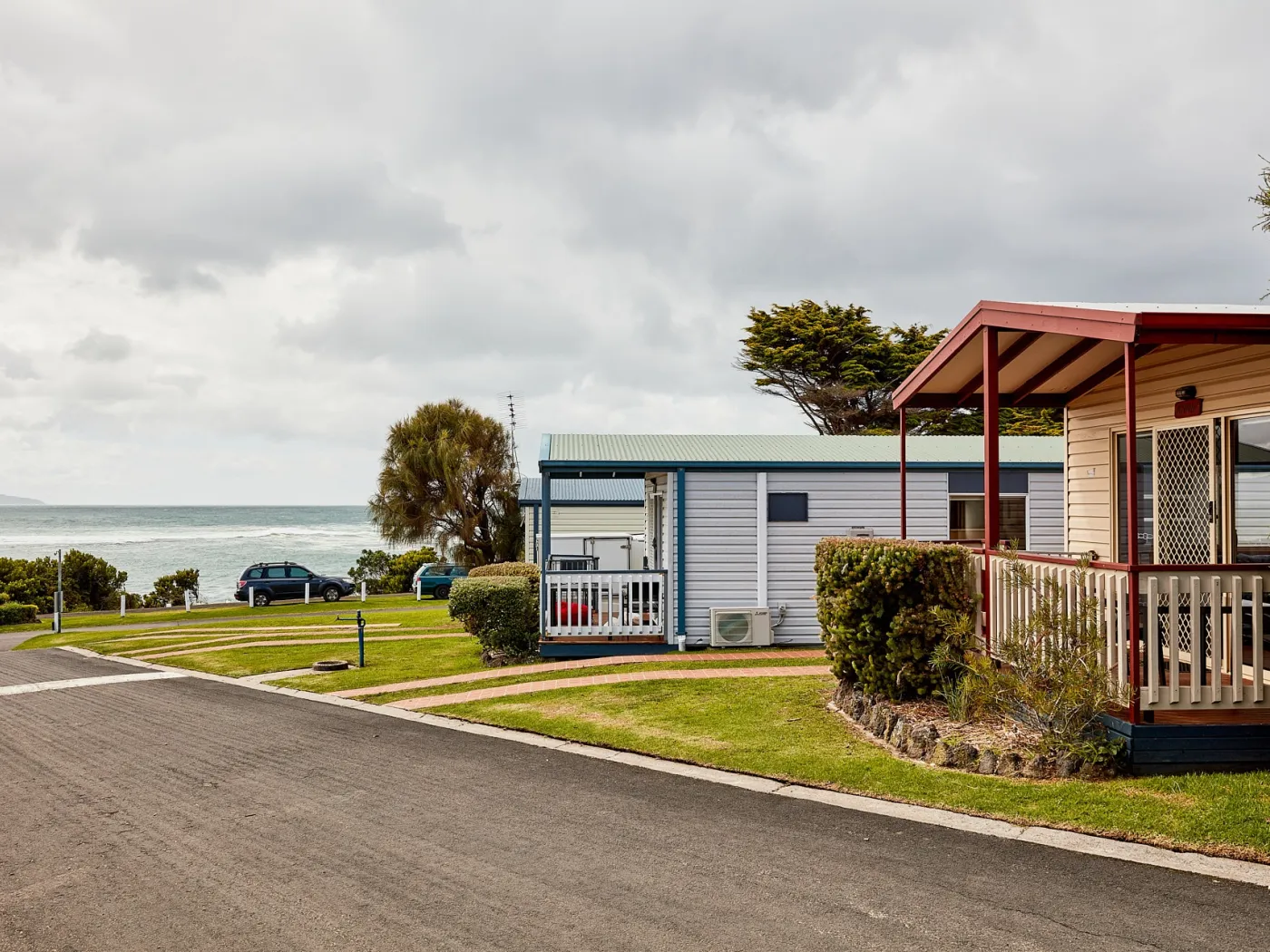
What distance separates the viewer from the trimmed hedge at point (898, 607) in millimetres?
8383

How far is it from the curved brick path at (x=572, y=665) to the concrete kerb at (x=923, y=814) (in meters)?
2.35

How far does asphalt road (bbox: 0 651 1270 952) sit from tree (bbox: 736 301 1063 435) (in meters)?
33.5

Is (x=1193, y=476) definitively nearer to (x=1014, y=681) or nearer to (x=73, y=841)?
(x=1014, y=681)

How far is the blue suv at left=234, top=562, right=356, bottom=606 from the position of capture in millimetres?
31203

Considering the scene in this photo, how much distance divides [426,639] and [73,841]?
1230 centimetres

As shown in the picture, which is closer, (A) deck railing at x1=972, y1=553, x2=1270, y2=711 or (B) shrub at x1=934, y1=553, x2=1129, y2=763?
(A) deck railing at x1=972, y1=553, x2=1270, y2=711

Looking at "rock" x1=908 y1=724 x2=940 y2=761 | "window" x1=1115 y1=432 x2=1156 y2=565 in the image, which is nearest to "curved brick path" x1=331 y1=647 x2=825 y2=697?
"window" x1=1115 y1=432 x2=1156 y2=565

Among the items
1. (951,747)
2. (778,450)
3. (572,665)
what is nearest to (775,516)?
(778,450)

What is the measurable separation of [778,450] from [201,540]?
94.4 meters

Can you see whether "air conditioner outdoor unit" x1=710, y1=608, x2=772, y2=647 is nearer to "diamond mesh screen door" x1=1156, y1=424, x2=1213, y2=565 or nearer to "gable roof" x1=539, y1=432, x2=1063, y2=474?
"gable roof" x1=539, y1=432, x2=1063, y2=474

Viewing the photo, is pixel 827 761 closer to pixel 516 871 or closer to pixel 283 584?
pixel 516 871

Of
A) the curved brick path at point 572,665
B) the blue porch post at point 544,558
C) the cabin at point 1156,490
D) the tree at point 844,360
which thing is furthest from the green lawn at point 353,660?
the tree at point 844,360

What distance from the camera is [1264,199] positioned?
38.7ft

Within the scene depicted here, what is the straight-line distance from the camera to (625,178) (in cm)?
2048
